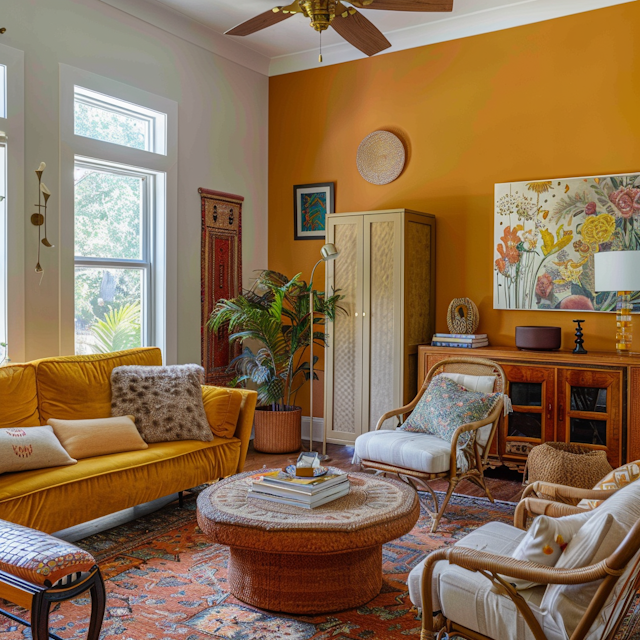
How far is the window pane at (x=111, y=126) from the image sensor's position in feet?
14.0

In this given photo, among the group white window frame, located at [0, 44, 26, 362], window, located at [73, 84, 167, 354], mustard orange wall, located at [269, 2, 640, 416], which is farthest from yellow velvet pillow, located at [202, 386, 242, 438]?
mustard orange wall, located at [269, 2, 640, 416]

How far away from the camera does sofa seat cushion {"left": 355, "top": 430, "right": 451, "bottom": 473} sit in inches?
136

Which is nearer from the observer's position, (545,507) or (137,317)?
(545,507)

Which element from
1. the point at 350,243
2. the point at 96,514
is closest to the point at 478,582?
the point at 96,514

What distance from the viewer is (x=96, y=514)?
10.2 ft

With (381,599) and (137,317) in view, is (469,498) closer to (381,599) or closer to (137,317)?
(381,599)

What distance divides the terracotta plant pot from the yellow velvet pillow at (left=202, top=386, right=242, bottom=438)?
1167 mm

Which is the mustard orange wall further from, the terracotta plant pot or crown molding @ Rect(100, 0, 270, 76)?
the terracotta plant pot

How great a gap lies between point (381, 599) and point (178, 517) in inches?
56.2

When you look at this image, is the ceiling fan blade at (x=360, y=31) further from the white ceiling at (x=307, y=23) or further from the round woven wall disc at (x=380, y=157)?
the round woven wall disc at (x=380, y=157)

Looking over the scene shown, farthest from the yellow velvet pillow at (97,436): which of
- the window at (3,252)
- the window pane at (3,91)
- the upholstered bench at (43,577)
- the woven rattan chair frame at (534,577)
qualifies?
the woven rattan chair frame at (534,577)

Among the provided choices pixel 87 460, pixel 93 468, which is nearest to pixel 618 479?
pixel 93 468

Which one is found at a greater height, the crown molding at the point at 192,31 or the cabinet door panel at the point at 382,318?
the crown molding at the point at 192,31

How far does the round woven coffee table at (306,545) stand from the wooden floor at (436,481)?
1.59 metres
